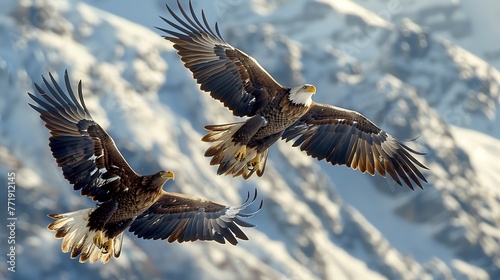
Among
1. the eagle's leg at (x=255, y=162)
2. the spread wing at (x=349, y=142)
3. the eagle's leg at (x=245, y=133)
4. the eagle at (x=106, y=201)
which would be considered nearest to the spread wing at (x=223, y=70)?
the eagle's leg at (x=245, y=133)

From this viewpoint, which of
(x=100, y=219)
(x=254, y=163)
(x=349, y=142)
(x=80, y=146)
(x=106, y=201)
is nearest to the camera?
(x=80, y=146)

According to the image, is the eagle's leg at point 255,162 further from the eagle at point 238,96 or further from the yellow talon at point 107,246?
the yellow talon at point 107,246

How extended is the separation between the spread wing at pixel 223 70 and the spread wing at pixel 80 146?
2034 millimetres

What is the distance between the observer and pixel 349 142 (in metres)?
17.6

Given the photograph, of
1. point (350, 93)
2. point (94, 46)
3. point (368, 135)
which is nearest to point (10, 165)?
point (94, 46)

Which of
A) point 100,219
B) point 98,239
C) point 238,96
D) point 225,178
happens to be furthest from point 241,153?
point 225,178

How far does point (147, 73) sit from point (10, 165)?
4389cm

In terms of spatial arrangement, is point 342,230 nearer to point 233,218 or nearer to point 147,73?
point 147,73

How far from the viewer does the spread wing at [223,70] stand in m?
16.5

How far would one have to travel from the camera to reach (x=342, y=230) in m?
158

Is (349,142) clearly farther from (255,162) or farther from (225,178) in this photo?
(225,178)

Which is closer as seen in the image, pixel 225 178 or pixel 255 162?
pixel 255 162

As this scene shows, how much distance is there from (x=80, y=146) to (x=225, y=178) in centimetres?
12676

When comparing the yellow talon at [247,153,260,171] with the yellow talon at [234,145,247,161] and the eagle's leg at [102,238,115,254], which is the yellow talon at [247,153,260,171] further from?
the eagle's leg at [102,238,115,254]
